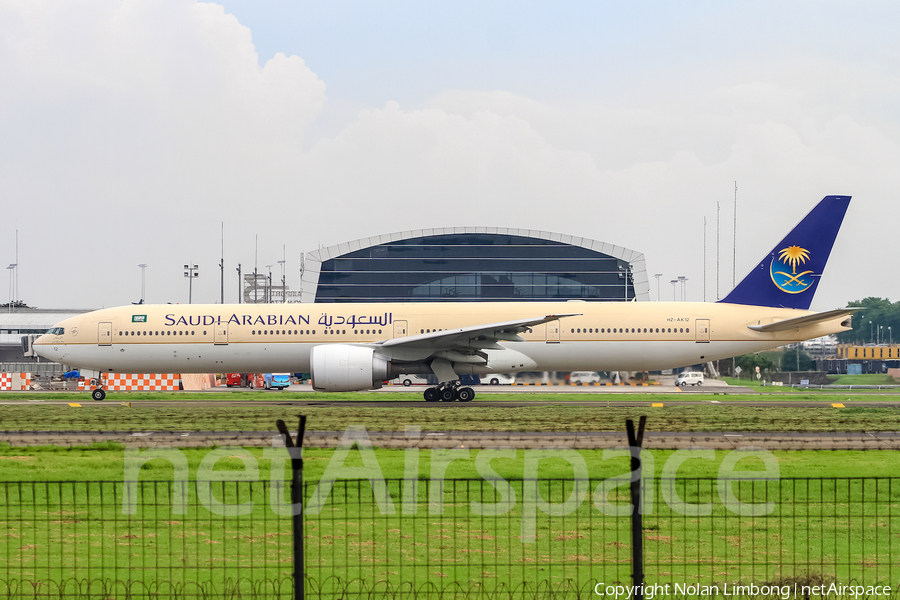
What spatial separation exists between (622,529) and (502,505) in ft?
4.79

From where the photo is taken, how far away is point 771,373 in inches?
2391

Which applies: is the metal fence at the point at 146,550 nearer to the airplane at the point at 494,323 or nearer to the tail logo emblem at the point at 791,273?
the airplane at the point at 494,323

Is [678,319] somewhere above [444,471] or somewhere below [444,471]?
above

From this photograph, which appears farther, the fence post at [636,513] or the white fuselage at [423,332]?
the white fuselage at [423,332]

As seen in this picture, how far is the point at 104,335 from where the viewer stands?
31469 mm

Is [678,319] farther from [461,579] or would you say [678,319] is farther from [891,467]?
[461,579]

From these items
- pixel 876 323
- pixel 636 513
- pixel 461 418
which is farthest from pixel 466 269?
pixel 876 323

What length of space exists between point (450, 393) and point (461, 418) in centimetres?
782

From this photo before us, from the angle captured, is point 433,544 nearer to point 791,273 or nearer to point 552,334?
point 552,334

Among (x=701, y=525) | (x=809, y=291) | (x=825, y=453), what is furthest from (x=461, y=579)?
(x=809, y=291)

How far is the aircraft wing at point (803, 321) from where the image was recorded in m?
28.7

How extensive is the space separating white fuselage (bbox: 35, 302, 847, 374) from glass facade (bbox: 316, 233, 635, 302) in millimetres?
48797

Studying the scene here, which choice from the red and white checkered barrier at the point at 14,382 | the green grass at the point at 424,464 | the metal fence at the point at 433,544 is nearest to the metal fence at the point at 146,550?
the metal fence at the point at 433,544

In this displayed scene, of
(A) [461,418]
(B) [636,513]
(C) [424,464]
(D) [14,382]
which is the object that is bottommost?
(D) [14,382]
